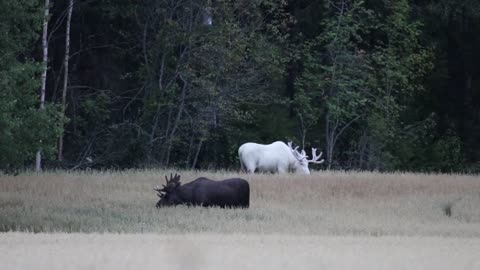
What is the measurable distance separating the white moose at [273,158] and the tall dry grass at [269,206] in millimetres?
2784

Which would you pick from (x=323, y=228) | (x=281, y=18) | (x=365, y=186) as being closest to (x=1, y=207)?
(x=323, y=228)

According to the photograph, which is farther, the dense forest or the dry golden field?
the dense forest

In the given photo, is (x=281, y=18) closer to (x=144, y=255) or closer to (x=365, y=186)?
(x=365, y=186)

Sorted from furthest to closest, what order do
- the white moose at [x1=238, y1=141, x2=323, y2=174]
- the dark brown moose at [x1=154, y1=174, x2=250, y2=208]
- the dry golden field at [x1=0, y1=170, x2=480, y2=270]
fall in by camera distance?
the white moose at [x1=238, y1=141, x2=323, y2=174] < the dark brown moose at [x1=154, y1=174, x2=250, y2=208] < the dry golden field at [x1=0, y1=170, x2=480, y2=270]

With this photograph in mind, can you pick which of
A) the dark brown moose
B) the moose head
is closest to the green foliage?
the moose head

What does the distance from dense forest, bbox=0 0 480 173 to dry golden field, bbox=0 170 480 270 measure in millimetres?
7778

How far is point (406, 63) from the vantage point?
41750 millimetres

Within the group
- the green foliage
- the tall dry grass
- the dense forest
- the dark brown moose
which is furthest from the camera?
the dense forest

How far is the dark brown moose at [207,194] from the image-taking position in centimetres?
2283

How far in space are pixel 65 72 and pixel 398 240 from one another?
22502 millimetres

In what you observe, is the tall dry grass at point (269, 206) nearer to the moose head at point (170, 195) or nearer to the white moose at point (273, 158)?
the moose head at point (170, 195)

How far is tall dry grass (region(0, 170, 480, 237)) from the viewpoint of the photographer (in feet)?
62.7

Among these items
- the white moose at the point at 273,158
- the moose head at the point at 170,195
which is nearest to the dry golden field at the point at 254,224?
the moose head at the point at 170,195

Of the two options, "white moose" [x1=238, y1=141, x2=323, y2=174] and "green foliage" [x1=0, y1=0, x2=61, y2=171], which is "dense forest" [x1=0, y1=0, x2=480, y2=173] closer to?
"white moose" [x1=238, y1=141, x2=323, y2=174]
